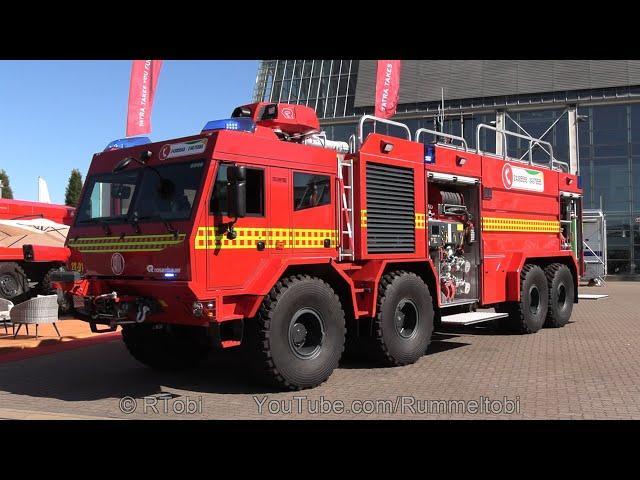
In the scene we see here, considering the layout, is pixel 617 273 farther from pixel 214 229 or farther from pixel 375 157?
pixel 214 229

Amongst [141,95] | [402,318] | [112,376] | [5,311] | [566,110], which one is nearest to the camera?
[112,376]

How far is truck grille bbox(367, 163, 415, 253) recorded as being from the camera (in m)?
7.81

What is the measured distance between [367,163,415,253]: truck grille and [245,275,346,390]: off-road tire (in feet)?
3.79

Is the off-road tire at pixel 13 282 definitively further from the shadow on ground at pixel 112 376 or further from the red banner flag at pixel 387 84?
the red banner flag at pixel 387 84

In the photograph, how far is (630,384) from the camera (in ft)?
23.1

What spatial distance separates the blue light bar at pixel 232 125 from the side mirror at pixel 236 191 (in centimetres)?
75

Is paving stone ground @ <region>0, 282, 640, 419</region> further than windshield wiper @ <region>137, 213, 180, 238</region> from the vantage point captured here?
No

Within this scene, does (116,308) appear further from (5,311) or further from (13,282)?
(13,282)

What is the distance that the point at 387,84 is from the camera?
21.0 m

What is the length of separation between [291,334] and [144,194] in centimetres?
222

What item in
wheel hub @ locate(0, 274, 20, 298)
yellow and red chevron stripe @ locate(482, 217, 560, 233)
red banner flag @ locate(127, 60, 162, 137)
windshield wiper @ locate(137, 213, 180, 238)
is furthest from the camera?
red banner flag @ locate(127, 60, 162, 137)

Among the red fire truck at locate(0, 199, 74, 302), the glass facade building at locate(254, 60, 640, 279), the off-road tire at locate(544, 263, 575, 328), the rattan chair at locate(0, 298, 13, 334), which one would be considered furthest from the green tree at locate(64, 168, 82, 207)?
the off-road tire at locate(544, 263, 575, 328)

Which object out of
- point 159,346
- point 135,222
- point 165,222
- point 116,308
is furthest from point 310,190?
point 159,346

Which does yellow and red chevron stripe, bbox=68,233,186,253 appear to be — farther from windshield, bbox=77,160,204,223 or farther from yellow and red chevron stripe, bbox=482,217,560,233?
yellow and red chevron stripe, bbox=482,217,560,233
